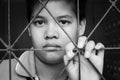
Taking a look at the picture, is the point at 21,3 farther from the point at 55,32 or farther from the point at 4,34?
the point at 55,32

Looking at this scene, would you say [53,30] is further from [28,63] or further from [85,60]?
[28,63]

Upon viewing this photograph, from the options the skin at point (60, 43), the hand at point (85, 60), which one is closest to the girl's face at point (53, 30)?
the skin at point (60, 43)

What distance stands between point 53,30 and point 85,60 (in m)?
0.16

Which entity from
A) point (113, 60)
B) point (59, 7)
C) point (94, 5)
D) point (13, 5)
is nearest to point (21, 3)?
point (13, 5)

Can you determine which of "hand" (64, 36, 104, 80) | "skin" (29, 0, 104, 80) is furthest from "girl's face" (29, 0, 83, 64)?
"hand" (64, 36, 104, 80)

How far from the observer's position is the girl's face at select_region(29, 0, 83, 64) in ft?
3.09

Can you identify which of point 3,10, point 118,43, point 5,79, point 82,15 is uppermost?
point 3,10

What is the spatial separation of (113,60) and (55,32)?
967 mm

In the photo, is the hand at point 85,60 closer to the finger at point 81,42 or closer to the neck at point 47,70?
the finger at point 81,42

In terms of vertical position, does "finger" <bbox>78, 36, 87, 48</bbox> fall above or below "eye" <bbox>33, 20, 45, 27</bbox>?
below

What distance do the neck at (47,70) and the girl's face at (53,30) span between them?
6 cm

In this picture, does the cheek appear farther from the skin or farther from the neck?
the neck

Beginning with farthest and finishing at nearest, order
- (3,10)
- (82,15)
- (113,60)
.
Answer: (3,10), (113,60), (82,15)

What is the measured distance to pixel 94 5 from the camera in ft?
6.98
